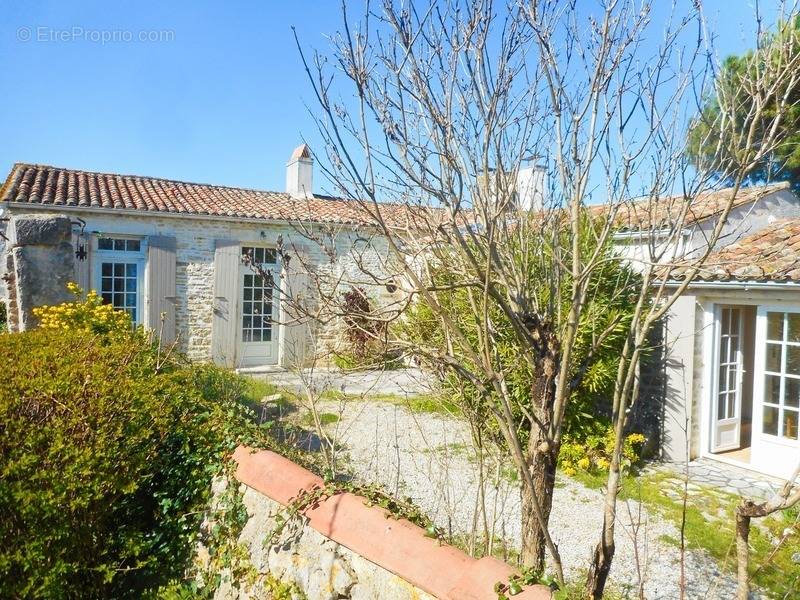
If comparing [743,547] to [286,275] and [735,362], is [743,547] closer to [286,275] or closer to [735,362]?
[286,275]

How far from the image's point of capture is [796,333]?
275 inches

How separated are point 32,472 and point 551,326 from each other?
2754 mm

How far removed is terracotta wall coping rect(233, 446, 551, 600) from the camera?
2158 mm

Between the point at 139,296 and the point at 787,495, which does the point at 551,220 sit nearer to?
the point at 787,495

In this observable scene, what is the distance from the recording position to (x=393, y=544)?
2.48 m

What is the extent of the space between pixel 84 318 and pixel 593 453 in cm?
623

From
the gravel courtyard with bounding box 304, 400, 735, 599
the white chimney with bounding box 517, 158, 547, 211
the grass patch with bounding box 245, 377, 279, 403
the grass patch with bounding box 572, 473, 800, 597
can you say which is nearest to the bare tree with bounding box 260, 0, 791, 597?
the white chimney with bounding box 517, 158, 547, 211

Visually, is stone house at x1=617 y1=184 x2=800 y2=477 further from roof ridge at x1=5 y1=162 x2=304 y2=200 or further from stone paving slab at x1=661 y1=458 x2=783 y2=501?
roof ridge at x1=5 y1=162 x2=304 y2=200

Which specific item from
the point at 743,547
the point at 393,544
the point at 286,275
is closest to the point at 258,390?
the point at 286,275

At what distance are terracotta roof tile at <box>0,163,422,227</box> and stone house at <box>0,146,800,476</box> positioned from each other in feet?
0.15

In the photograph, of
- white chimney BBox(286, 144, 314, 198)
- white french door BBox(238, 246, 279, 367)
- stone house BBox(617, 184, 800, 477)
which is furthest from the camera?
white chimney BBox(286, 144, 314, 198)

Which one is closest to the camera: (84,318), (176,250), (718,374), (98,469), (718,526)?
(98,469)

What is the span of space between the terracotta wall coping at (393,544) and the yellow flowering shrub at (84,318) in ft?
12.5

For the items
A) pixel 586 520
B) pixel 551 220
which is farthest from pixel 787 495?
pixel 586 520
